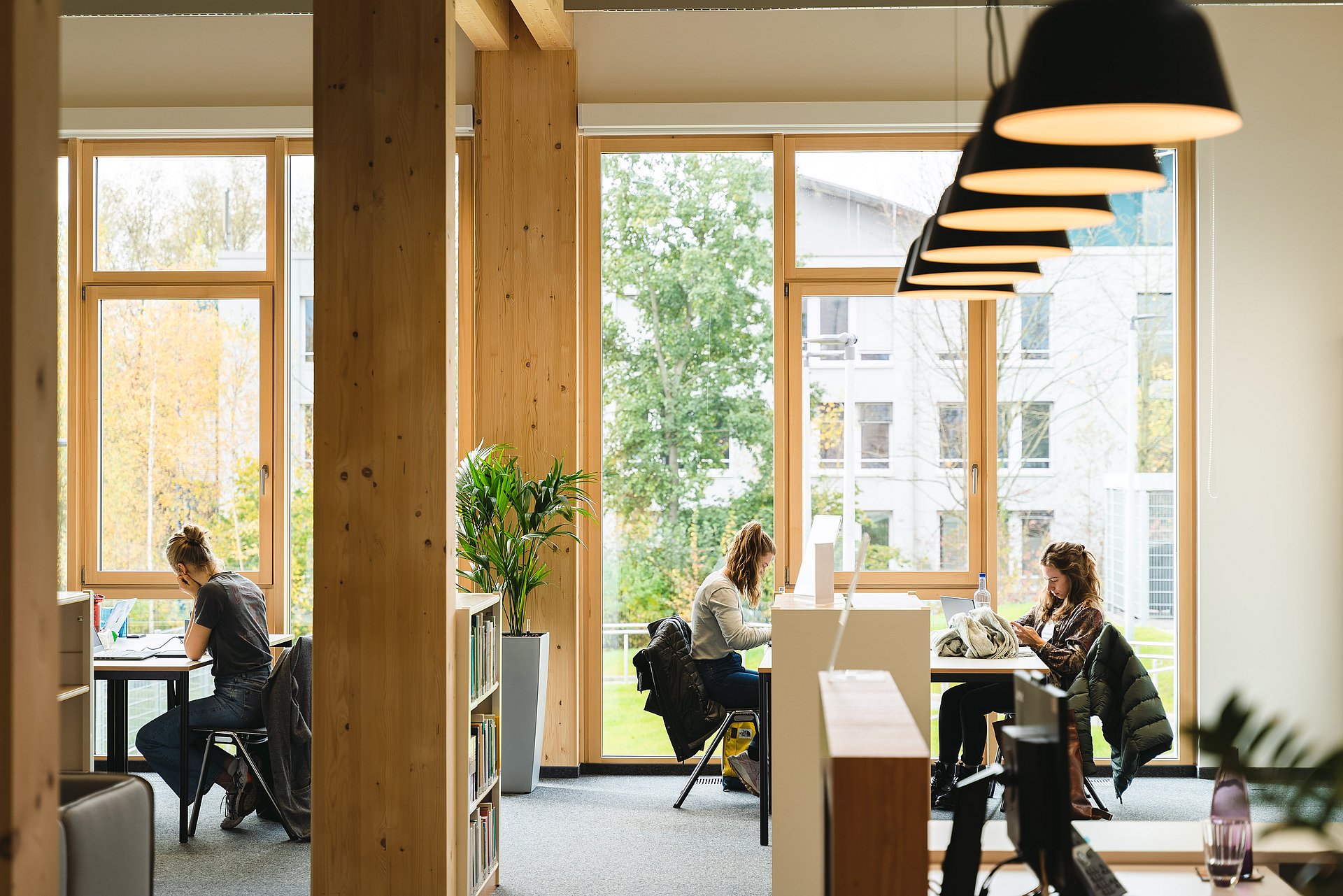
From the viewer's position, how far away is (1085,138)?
1979 mm

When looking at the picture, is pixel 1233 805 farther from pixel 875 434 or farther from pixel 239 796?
pixel 239 796

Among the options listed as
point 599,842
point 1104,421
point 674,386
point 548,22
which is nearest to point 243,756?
point 599,842

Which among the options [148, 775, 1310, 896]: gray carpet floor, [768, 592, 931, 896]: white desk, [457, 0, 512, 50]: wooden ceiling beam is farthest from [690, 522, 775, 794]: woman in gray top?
[457, 0, 512, 50]: wooden ceiling beam

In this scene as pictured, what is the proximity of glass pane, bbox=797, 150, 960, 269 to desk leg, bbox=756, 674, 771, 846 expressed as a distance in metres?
2.51

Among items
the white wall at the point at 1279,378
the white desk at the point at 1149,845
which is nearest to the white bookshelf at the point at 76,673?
the white desk at the point at 1149,845

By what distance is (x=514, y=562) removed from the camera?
19.4ft

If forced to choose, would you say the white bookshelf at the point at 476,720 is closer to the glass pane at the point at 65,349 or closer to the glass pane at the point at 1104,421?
the glass pane at the point at 1104,421

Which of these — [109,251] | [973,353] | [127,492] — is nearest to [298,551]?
[127,492]

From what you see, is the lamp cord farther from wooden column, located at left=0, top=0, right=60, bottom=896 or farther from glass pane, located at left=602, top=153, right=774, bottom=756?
wooden column, located at left=0, top=0, right=60, bottom=896

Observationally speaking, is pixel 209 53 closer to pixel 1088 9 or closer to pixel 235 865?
pixel 235 865

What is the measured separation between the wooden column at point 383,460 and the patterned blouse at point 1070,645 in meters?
2.98

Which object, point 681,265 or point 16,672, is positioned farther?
point 681,265

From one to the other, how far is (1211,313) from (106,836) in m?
5.77

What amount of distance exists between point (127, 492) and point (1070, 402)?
17.8 ft
